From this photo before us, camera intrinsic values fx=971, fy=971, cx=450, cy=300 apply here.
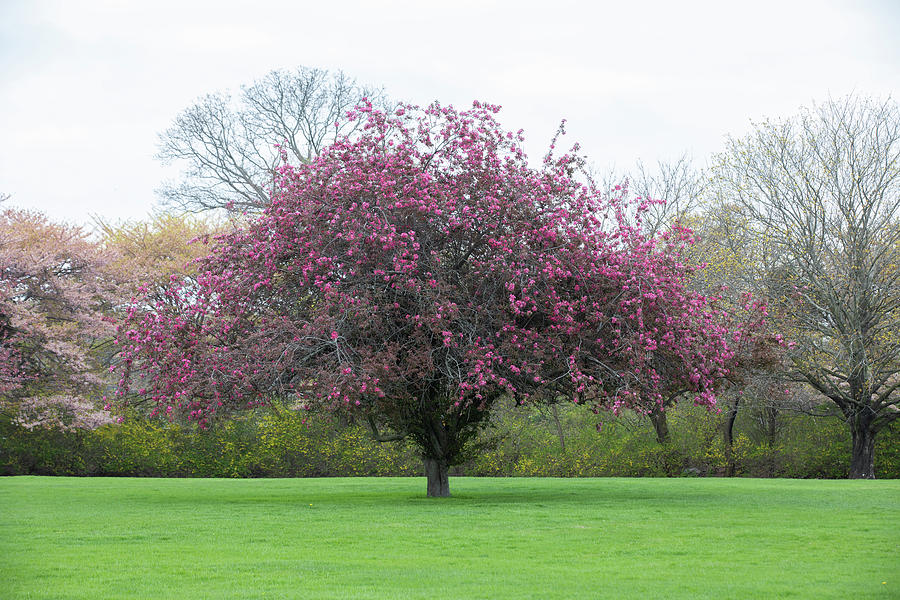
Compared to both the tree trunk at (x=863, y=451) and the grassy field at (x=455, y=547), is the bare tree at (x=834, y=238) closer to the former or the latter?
the tree trunk at (x=863, y=451)

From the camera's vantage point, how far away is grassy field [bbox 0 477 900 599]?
824 centimetres

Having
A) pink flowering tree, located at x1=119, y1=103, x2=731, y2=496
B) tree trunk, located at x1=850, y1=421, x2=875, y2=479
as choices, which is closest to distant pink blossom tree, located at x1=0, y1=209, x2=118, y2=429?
pink flowering tree, located at x1=119, y1=103, x2=731, y2=496

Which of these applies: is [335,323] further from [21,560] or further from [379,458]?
[379,458]

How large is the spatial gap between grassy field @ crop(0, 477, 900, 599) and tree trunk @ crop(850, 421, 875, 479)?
11.2m

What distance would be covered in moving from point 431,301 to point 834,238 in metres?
17.1

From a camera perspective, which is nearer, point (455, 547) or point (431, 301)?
point (455, 547)

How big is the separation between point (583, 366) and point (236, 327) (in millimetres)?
6623

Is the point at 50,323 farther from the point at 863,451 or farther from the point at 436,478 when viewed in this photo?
the point at 863,451

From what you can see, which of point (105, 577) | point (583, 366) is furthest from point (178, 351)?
point (105, 577)

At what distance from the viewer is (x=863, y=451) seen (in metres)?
30.3

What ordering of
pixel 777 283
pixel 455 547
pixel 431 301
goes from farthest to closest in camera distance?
pixel 777 283
pixel 431 301
pixel 455 547

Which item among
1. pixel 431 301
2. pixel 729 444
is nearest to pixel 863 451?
pixel 729 444

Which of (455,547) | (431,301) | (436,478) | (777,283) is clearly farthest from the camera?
(777,283)

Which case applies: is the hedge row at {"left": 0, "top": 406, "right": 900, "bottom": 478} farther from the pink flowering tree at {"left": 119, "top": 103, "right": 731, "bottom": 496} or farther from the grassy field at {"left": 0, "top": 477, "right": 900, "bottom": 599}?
the pink flowering tree at {"left": 119, "top": 103, "right": 731, "bottom": 496}
